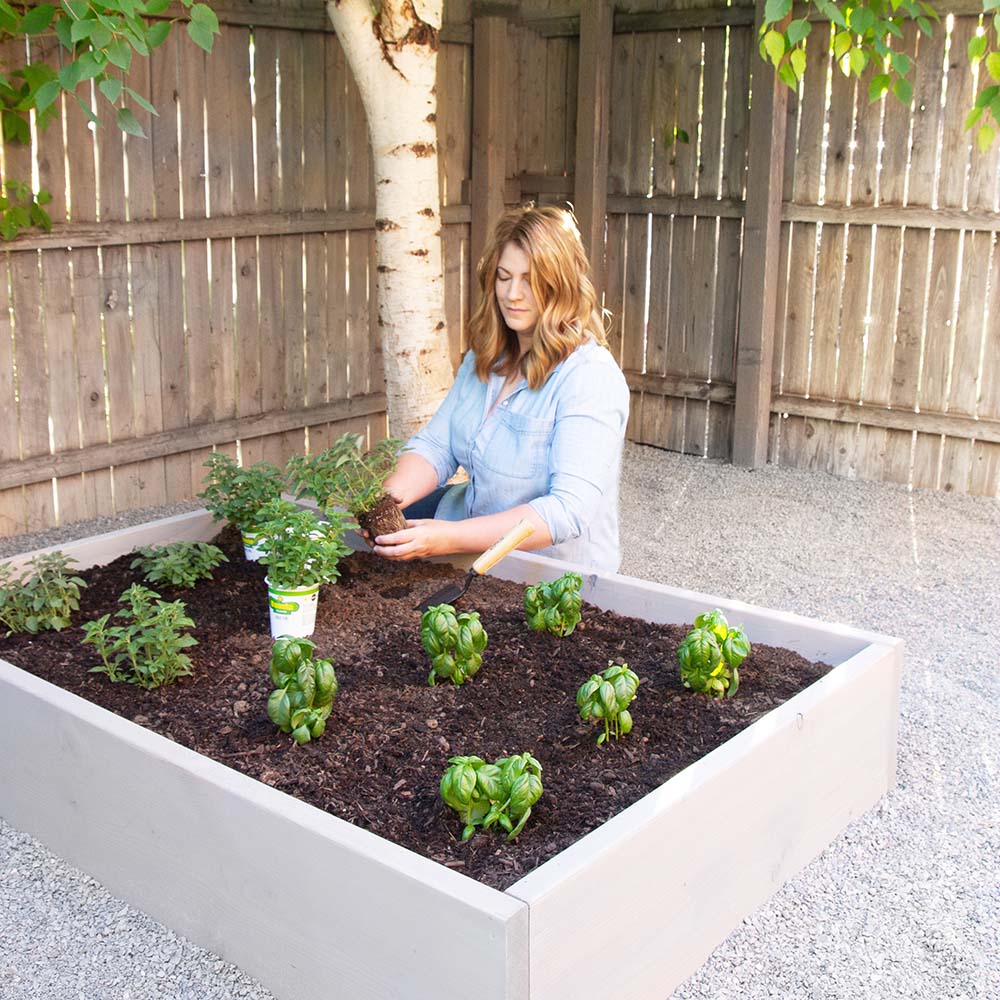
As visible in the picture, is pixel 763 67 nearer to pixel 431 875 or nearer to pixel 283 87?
pixel 283 87

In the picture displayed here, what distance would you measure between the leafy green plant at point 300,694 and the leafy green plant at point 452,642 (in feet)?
0.81

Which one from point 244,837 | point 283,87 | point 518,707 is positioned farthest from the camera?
point 283,87

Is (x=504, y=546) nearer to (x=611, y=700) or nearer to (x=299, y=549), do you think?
(x=299, y=549)

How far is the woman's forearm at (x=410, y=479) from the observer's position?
311 cm

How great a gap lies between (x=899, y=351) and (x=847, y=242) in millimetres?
530

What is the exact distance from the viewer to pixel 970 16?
4.98m

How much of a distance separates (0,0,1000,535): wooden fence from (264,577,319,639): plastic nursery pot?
2268 mm

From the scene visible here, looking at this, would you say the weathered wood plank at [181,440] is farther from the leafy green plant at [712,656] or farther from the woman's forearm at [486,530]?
the leafy green plant at [712,656]

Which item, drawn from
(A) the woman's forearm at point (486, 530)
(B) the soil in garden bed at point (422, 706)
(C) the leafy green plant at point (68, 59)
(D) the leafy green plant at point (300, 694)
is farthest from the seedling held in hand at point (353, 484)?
(C) the leafy green plant at point (68, 59)

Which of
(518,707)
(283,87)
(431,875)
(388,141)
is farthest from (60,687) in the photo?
(283,87)

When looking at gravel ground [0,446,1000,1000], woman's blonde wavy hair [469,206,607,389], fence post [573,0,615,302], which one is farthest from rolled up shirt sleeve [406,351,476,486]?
fence post [573,0,615,302]

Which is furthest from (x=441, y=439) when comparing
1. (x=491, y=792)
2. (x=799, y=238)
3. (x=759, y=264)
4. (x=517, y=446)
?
(x=799, y=238)

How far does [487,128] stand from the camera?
6016 mm

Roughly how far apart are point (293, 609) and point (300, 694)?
1.60ft
